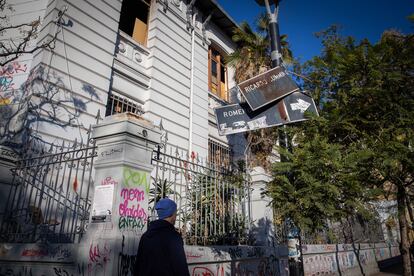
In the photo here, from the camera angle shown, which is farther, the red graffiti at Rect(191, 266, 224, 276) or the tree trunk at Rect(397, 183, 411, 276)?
the tree trunk at Rect(397, 183, 411, 276)

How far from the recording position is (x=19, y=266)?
4.31 meters

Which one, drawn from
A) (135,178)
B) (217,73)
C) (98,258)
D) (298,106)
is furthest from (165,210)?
(217,73)

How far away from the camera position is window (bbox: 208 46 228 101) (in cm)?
1373

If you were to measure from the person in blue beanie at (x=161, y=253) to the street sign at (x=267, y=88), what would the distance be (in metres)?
2.53

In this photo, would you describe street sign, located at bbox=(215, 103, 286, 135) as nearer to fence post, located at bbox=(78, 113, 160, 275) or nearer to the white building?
fence post, located at bbox=(78, 113, 160, 275)

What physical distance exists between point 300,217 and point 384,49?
344 centimetres

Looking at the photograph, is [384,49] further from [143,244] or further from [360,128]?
[143,244]

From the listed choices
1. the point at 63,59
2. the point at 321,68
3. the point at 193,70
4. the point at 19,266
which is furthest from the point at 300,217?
the point at 193,70

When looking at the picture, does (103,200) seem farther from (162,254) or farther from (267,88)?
(267,88)

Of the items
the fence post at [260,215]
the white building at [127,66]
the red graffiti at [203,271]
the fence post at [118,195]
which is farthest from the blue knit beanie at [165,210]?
the white building at [127,66]

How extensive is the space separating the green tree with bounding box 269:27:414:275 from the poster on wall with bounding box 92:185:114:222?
2.27 meters

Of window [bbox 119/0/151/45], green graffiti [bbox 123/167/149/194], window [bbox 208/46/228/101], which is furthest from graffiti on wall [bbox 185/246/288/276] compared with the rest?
window [bbox 208/46/228/101]

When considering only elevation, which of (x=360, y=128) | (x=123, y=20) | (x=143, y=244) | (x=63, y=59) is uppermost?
(x=123, y=20)

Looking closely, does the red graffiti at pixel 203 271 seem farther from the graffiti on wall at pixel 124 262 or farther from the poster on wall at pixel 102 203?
the poster on wall at pixel 102 203
